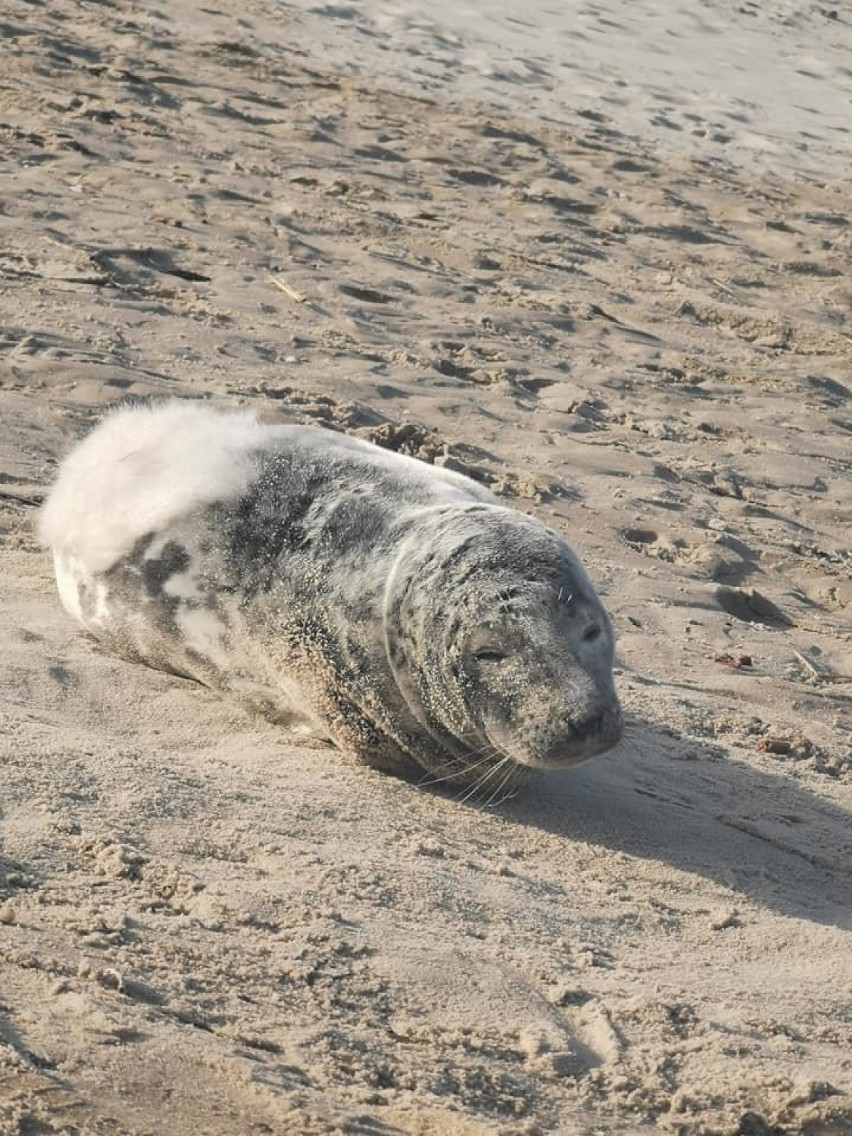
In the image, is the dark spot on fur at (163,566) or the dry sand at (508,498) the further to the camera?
the dark spot on fur at (163,566)

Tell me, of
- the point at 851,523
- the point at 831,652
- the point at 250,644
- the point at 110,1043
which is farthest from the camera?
the point at 851,523

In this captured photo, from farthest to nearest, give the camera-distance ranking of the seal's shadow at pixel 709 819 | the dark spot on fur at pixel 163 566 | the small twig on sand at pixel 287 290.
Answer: the small twig on sand at pixel 287 290 → the dark spot on fur at pixel 163 566 → the seal's shadow at pixel 709 819

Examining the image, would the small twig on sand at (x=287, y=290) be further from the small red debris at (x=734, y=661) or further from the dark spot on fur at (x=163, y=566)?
the dark spot on fur at (x=163, y=566)

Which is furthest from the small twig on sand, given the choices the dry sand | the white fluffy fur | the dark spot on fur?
the dark spot on fur

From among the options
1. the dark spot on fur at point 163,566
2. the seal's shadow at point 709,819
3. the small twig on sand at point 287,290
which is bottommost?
the small twig on sand at point 287,290

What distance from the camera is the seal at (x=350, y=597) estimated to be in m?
4.59

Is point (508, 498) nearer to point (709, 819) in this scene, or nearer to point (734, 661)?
point (734, 661)

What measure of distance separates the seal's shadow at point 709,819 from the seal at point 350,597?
22cm

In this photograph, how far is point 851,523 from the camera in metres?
7.56

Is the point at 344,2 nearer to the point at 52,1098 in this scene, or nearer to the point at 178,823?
the point at 178,823

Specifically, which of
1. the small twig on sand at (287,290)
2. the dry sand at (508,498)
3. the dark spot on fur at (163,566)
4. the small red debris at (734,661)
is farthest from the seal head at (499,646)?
the small twig on sand at (287,290)

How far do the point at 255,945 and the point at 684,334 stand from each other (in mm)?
6521

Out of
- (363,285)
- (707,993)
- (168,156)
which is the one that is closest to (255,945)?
(707,993)

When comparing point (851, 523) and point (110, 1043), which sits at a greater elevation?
point (110, 1043)
